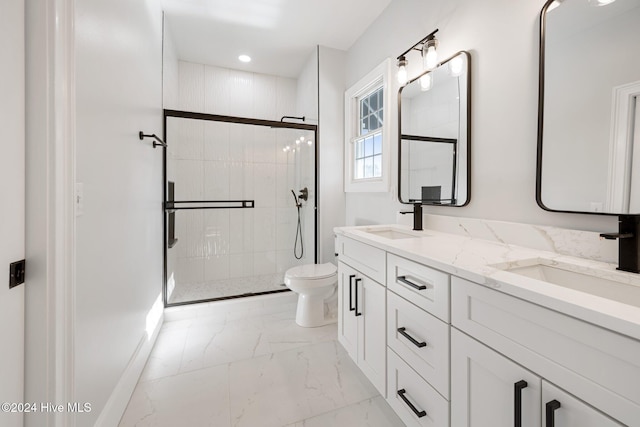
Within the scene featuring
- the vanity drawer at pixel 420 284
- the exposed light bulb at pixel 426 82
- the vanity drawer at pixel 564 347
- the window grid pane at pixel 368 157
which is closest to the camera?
the vanity drawer at pixel 564 347

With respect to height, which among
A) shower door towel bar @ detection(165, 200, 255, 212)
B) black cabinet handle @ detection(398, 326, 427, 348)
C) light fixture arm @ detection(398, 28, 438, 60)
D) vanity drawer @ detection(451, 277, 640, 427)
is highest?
light fixture arm @ detection(398, 28, 438, 60)

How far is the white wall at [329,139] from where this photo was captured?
2.75 m

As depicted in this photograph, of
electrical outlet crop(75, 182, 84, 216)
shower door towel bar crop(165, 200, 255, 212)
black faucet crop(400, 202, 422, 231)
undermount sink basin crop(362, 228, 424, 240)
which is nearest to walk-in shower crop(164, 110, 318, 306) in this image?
shower door towel bar crop(165, 200, 255, 212)

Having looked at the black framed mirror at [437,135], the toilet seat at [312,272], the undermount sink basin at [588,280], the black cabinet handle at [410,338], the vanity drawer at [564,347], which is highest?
the black framed mirror at [437,135]

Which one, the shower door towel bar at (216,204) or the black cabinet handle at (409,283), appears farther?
the shower door towel bar at (216,204)

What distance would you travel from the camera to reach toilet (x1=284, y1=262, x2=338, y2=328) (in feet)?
7.07

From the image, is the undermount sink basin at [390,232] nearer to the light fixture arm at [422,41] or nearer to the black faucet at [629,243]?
the black faucet at [629,243]

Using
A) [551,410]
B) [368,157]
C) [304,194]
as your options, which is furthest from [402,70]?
[551,410]

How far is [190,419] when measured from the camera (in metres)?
1.28

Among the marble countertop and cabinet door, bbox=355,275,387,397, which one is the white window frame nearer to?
the marble countertop

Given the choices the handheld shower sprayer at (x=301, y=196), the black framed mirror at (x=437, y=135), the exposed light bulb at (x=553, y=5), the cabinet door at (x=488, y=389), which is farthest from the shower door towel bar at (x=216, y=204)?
the exposed light bulb at (x=553, y=5)

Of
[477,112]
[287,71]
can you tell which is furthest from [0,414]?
[287,71]

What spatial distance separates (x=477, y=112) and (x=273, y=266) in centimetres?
232

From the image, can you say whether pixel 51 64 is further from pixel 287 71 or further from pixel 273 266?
pixel 287 71
